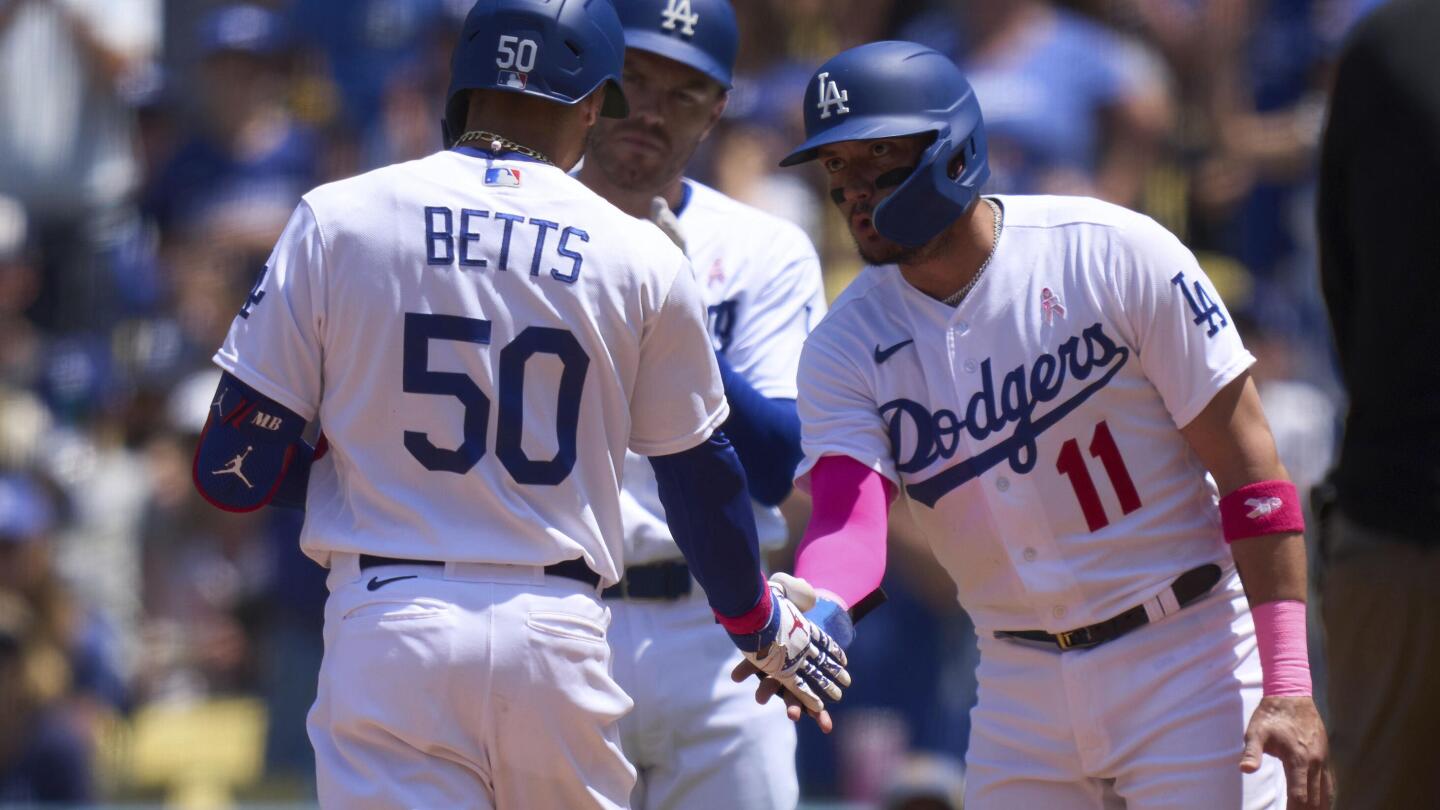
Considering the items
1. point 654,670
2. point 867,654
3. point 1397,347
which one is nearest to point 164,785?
point 867,654

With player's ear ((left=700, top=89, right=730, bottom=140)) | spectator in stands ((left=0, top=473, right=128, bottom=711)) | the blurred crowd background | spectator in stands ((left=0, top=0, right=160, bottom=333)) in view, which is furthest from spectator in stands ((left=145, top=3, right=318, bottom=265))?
player's ear ((left=700, top=89, right=730, bottom=140))

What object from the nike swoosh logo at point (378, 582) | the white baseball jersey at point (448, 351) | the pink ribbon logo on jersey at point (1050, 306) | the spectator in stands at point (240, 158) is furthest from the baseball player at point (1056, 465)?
A: the spectator in stands at point (240, 158)

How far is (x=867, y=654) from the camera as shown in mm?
7191

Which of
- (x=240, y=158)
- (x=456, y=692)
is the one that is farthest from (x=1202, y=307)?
(x=240, y=158)

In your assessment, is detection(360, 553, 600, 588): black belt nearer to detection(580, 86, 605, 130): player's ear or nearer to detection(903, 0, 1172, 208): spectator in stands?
detection(580, 86, 605, 130): player's ear

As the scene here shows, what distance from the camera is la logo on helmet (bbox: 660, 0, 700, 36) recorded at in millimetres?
4742

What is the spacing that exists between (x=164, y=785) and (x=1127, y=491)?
520cm

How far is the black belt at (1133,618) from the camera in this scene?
393 cm

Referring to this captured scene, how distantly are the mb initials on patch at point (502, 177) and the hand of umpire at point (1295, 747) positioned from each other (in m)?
1.73

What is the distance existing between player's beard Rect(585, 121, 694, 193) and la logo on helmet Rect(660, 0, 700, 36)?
10.3 inches

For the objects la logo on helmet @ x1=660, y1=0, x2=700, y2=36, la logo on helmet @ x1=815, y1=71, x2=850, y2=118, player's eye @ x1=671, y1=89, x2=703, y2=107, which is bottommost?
player's eye @ x1=671, y1=89, x2=703, y2=107

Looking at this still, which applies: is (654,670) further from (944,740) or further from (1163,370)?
(944,740)

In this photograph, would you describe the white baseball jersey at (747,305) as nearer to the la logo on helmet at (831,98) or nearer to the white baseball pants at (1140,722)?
the la logo on helmet at (831,98)

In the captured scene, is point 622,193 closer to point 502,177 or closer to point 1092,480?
point 502,177
